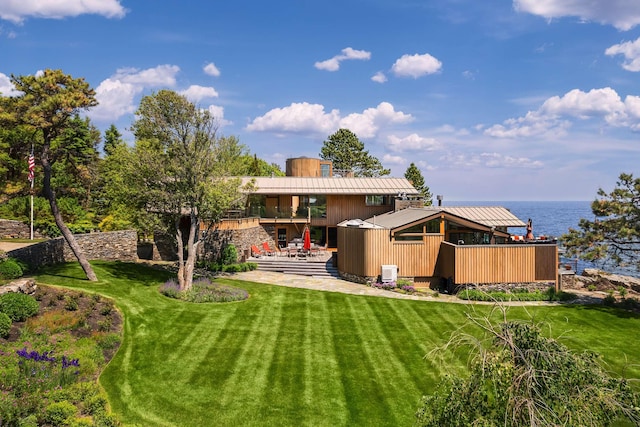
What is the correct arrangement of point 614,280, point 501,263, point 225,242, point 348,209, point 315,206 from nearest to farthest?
point 501,263 < point 225,242 < point 614,280 < point 315,206 < point 348,209

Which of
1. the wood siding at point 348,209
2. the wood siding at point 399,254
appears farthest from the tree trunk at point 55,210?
the wood siding at point 348,209

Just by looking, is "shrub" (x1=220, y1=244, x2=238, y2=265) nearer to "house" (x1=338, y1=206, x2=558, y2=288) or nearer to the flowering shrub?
the flowering shrub

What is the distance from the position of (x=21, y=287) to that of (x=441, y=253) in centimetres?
1815

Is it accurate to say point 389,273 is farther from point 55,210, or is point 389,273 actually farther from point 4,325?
point 4,325

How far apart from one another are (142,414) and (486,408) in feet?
25.8

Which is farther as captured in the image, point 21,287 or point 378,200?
point 378,200

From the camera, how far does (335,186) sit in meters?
31.6

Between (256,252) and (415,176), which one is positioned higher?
(415,176)

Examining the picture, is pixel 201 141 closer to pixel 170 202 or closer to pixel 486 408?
pixel 170 202

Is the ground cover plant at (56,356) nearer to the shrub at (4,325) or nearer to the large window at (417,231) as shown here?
A: the shrub at (4,325)

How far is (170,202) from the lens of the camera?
19109 mm

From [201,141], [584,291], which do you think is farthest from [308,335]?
[584,291]

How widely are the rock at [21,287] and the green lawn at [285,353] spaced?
204 centimetres

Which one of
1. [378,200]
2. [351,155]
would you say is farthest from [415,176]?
[378,200]
